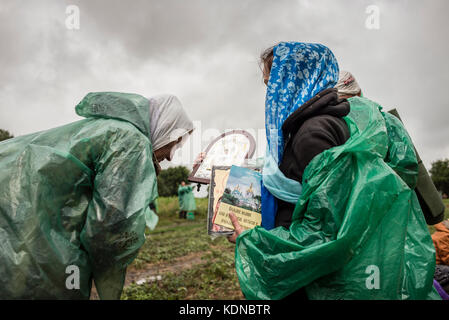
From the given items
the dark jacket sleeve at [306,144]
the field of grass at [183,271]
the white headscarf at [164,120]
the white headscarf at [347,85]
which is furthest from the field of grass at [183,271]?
the white headscarf at [347,85]

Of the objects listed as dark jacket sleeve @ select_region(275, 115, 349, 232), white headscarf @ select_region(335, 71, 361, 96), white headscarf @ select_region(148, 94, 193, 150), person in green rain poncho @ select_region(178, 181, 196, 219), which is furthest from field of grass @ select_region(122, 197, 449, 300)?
person in green rain poncho @ select_region(178, 181, 196, 219)

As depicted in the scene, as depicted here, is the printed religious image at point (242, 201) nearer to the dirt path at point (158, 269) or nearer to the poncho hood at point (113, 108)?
the poncho hood at point (113, 108)

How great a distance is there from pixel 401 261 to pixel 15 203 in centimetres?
183

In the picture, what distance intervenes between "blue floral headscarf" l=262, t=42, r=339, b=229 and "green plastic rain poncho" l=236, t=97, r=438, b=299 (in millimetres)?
237

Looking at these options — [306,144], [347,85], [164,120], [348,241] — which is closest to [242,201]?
[306,144]

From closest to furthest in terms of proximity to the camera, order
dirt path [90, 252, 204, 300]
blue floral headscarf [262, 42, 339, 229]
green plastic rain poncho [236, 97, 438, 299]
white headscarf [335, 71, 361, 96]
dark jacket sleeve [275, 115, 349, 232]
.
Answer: green plastic rain poncho [236, 97, 438, 299] → dark jacket sleeve [275, 115, 349, 232] → blue floral headscarf [262, 42, 339, 229] → white headscarf [335, 71, 361, 96] → dirt path [90, 252, 204, 300]

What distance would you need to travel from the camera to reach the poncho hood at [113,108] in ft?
5.85

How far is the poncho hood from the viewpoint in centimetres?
178

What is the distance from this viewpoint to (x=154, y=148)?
2.13 metres

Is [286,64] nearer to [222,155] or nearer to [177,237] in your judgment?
[222,155]

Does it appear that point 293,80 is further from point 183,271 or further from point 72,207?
point 183,271

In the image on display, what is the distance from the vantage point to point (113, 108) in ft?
5.88

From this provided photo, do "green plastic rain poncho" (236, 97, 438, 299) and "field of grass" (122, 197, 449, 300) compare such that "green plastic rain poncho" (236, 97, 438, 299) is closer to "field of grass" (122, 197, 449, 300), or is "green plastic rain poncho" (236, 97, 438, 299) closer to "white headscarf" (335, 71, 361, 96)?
"white headscarf" (335, 71, 361, 96)
